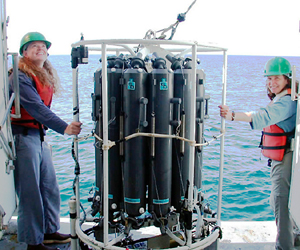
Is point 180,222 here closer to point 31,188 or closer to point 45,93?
point 31,188

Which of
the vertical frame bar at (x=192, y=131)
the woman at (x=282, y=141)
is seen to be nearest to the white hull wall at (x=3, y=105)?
the vertical frame bar at (x=192, y=131)

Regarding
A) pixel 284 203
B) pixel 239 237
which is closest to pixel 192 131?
pixel 284 203

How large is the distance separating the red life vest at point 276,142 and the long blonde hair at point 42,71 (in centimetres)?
251

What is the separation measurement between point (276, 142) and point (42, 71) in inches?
106

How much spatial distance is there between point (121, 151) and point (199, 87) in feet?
3.53

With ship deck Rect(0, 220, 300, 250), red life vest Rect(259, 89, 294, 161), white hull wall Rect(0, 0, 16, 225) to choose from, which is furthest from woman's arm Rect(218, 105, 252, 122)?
white hull wall Rect(0, 0, 16, 225)

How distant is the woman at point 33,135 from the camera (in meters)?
3.54

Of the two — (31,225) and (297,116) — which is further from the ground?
(297,116)

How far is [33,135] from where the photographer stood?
3.74 metres

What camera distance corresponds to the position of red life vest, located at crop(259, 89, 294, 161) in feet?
12.2

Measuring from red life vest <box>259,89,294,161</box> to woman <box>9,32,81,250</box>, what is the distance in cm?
206

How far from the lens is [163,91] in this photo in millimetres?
3418

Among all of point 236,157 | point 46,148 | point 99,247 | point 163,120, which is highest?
point 163,120

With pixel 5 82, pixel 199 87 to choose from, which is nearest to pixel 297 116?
pixel 199 87
